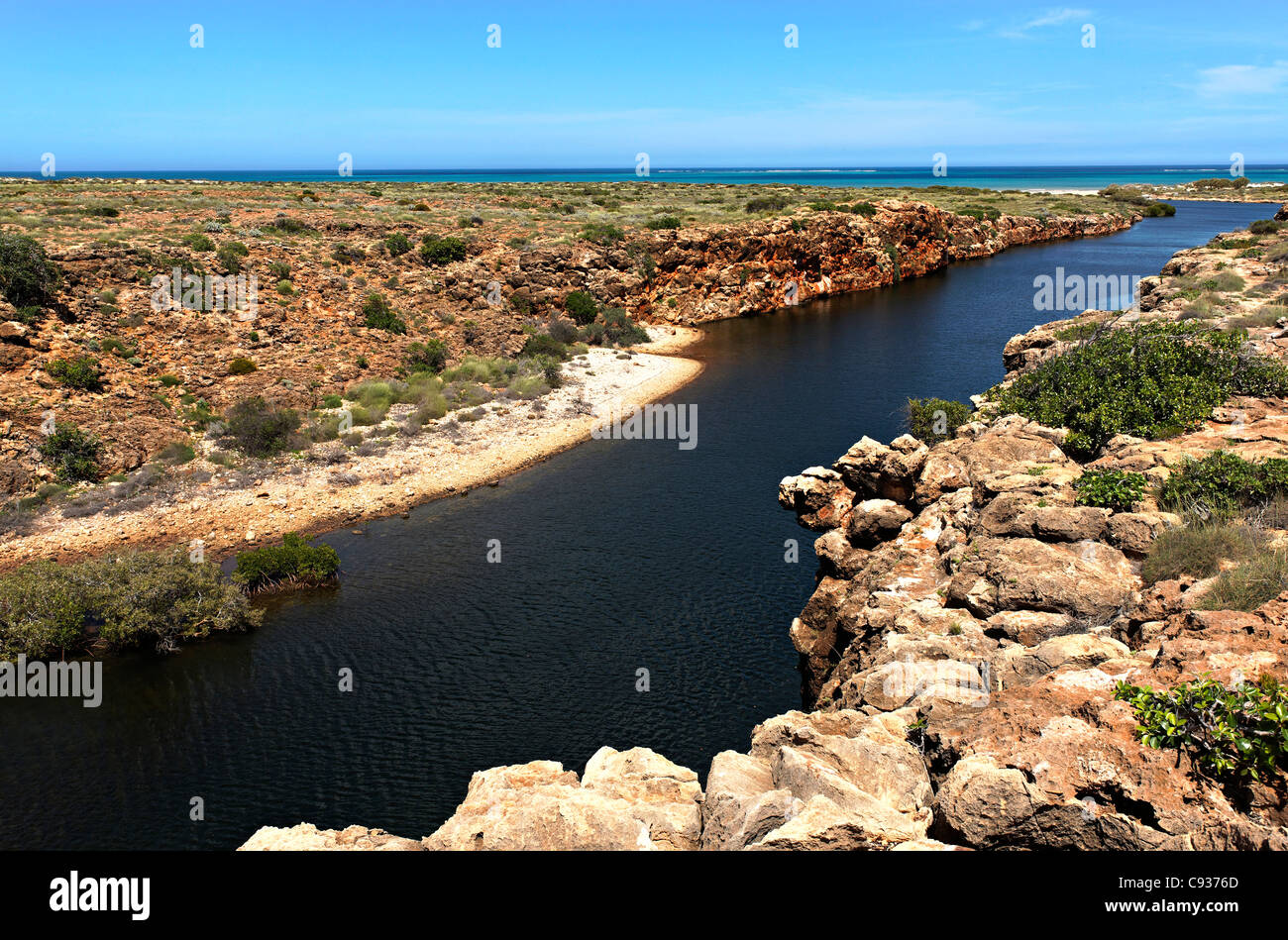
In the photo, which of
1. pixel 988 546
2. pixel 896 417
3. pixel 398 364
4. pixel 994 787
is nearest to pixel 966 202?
pixel 896 417

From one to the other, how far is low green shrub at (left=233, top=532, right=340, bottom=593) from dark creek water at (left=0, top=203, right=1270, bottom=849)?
0.75 metres

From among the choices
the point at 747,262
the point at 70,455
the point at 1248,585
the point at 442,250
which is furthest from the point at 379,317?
the point at 1248,585

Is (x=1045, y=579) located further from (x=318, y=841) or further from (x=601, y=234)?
(x=601, y=234)

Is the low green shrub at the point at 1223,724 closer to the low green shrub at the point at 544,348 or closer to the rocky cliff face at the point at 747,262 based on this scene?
the low green shrub at the point at 544,348

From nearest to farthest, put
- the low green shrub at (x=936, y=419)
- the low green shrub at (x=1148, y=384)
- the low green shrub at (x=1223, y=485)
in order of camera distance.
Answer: the low green shrub at (x=1223, y=485), the low green shrub at (x=1148, y=384), the low green shrub at (x=936, y=419)

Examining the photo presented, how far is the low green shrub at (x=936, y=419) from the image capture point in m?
30.0

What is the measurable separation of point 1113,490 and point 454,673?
50.8 ft

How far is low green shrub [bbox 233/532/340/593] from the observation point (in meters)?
23.3

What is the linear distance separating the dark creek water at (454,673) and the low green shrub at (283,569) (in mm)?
750

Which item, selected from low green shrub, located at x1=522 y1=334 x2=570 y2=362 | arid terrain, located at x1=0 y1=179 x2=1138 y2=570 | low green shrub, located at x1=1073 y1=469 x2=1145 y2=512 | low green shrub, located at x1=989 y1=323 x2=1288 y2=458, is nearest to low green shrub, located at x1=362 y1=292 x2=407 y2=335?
arid terrain, located at x1=0 y1=179 x2=1138 y2=570

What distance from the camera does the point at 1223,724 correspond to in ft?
26.7

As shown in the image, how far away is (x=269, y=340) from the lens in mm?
40625

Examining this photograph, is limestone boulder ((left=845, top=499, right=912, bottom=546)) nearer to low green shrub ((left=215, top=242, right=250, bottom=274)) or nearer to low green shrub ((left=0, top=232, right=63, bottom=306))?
low green shrub ((left=0, top=232, right=63, bottom=306))

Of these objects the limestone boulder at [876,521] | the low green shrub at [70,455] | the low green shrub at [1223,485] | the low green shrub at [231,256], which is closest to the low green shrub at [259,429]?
the low green shrub at [70,455]
